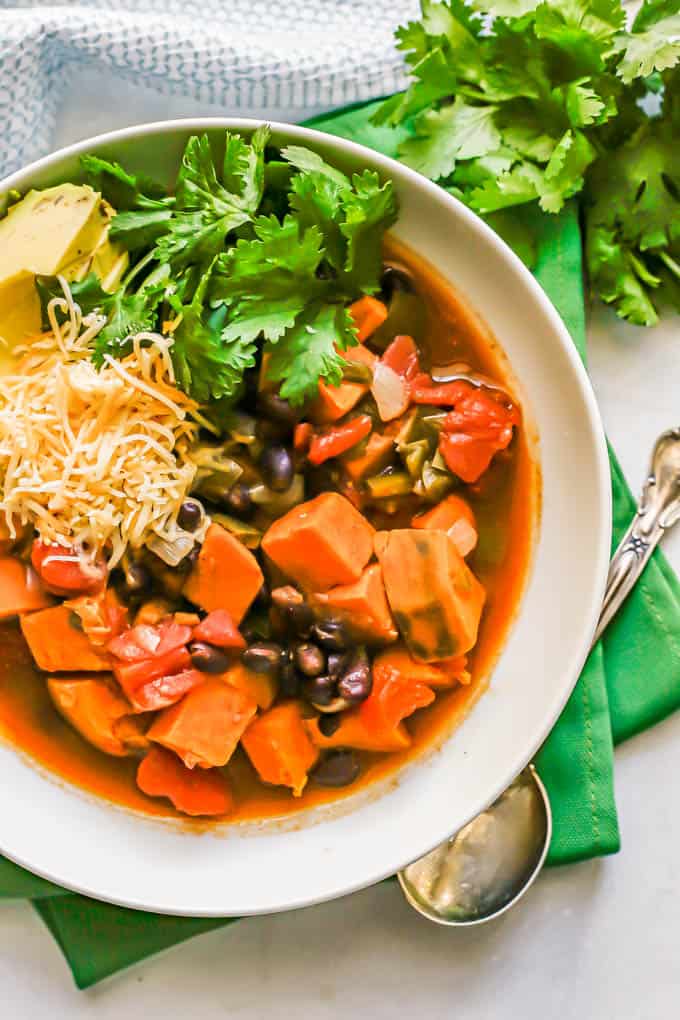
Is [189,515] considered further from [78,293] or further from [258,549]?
[78,293]

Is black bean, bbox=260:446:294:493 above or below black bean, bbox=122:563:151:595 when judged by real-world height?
above

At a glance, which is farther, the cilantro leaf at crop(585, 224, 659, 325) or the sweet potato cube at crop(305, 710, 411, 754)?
the cilantro leaf at crop(585, 224, 659, 325)

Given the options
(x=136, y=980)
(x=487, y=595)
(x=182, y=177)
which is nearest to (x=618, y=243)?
(x=487, y=595)

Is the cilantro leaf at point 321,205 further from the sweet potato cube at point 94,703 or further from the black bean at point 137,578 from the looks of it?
the sweet potato cube at point 94,703

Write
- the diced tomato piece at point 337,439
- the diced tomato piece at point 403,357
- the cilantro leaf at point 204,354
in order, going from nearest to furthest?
the cilantro leaf at point 204,354, the diced tomato piece at point 337,439, the diced tomato piece at point 403,357

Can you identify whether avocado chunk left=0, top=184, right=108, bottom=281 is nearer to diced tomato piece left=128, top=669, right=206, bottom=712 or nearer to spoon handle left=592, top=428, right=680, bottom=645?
diced tomato piece left=128, top=669, right=206, bottom=712

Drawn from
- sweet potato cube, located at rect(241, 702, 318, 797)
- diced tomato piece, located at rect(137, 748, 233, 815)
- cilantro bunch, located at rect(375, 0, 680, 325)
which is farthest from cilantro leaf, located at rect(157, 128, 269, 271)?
diced tomato piece, located at rect(137, 748, 233, 815)

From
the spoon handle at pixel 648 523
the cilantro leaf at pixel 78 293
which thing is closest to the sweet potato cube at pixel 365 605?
the spoon handle at pixel 648 523

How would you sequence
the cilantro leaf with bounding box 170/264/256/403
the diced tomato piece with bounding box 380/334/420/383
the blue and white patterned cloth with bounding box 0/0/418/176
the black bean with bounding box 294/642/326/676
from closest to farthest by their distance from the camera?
the cilantro leaf with bounding box 170/264/256/403 < the black bean with bounding box 294/642/326/676 < the diced tomato piece with bounding box 380/334/420/383 < the blue and white patterned cloth with bounding box 0/0/418/176
